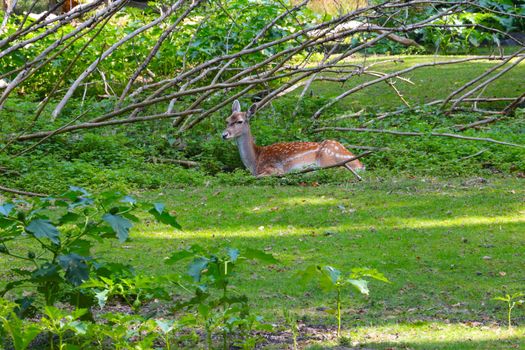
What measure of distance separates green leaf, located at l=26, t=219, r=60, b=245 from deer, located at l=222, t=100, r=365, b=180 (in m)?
6.35

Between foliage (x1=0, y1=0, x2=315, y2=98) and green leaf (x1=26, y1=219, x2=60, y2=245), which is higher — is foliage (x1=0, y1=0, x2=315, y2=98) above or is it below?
below

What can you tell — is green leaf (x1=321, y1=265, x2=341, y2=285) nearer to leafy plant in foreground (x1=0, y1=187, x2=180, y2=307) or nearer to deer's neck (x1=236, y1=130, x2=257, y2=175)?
leafy plant in foreground (x1=0, y1=187, x2=180, y2=307)

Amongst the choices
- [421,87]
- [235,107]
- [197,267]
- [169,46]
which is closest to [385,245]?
[197,267]

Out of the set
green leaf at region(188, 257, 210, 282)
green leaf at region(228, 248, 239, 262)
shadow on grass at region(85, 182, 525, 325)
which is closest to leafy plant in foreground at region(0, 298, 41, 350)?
green leaf at region(188, 257, 210, 282)

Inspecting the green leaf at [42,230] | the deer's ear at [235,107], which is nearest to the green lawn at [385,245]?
the green leaf at [42,230]

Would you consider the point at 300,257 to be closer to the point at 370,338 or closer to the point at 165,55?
the point at 370,338

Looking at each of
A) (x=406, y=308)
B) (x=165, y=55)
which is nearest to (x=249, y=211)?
(x=406, y=308)

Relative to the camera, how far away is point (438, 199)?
829cm

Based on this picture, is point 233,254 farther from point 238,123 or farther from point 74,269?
point 238,123

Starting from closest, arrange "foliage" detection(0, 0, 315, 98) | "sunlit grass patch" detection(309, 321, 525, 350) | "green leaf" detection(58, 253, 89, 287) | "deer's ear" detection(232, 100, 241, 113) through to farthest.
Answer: "green leaf" detection(58, 253, 89, 287), "sunlit grass patch" detection(309, 321, 525, 350), "deer's ear" detection(232, 100, 241, 113), "foliage" detection(0, 0, 315, 98)

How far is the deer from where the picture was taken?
1035 centimetres

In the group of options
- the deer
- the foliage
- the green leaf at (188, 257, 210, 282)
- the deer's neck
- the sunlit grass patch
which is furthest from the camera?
the foliage

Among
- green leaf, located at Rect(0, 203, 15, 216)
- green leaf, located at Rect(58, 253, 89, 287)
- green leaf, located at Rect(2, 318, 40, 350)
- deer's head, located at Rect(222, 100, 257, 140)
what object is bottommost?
deer's head, located at Rect(222, 100, 257, 140)

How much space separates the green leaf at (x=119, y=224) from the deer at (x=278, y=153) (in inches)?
244
